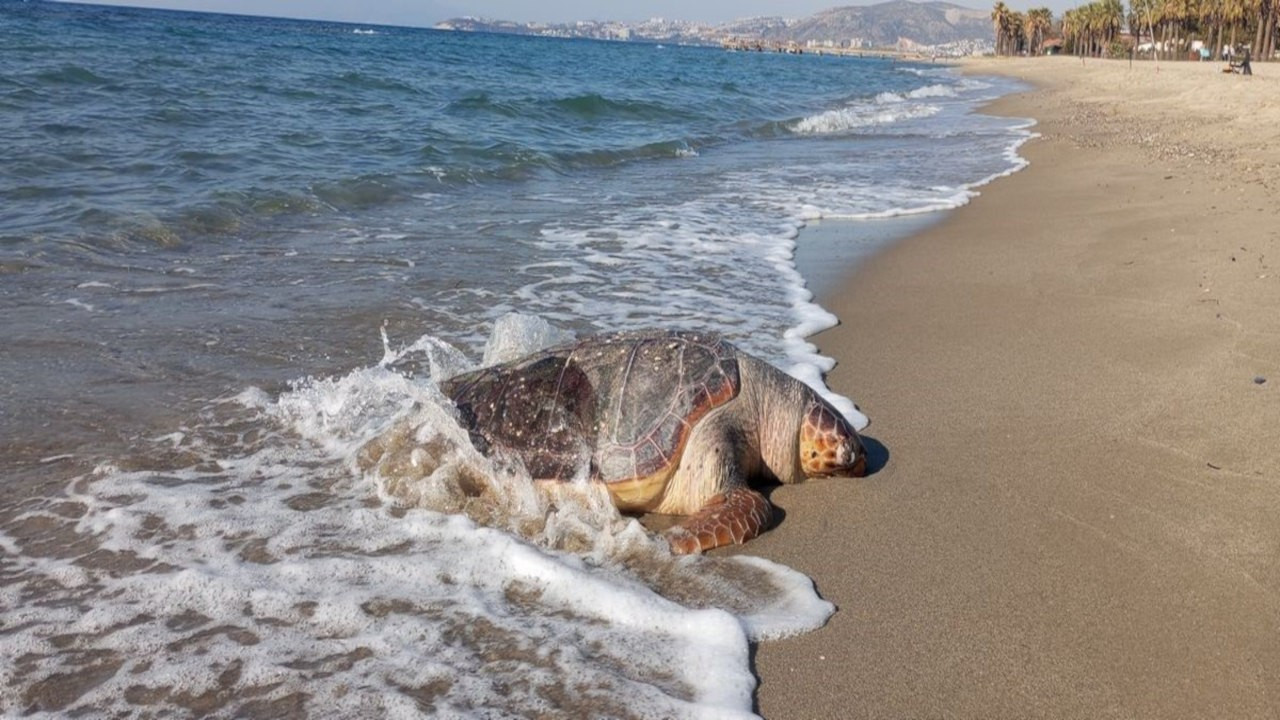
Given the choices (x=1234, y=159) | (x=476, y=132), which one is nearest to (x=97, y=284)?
(x=476, y=132)

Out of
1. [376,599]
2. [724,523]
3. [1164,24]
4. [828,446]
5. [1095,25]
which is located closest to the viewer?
[376,599]

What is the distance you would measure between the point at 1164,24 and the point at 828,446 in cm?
8686

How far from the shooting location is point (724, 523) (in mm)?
3736

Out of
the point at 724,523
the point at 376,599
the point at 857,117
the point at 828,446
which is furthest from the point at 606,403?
the point at 857,117

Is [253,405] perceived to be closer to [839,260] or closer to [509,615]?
[509,615]

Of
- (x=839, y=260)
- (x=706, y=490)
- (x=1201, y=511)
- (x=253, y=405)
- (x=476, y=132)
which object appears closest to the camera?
(x=1201, y=511)

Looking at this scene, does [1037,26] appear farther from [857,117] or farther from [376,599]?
[376,599]

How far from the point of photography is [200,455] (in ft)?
14.3

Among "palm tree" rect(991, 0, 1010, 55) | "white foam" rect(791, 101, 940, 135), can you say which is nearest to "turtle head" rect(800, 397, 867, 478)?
"white foam" rect(791, 101, 940, 135)

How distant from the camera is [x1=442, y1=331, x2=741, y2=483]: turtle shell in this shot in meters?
4.01

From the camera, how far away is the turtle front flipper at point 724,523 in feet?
12.0

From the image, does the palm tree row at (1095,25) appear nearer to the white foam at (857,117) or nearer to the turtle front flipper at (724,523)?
the white foam at (857,117)

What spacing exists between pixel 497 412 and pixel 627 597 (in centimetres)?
133

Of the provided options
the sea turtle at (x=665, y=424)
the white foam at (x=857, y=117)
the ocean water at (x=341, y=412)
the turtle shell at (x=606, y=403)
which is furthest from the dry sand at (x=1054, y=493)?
the white foam at (x=857, y=117)
